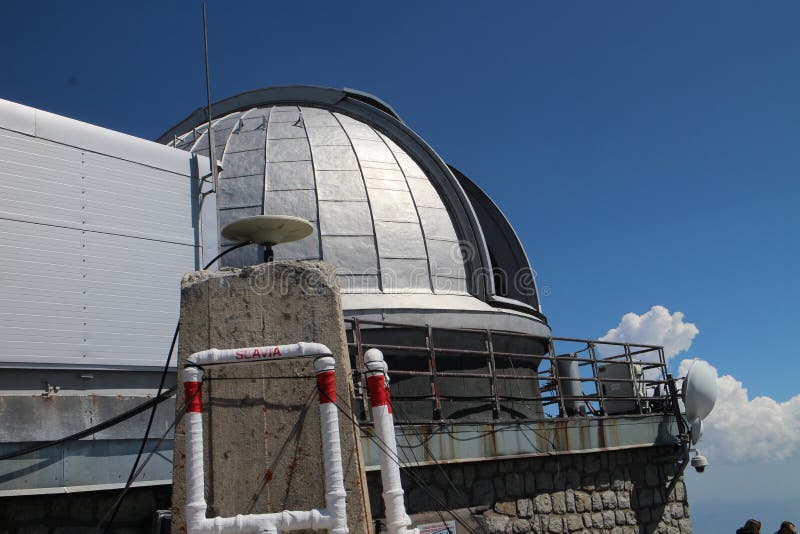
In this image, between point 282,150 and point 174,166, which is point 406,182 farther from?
point 174,166

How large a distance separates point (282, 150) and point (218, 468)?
8899 millimetres

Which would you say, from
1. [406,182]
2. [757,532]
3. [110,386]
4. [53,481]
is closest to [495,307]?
[406,182]

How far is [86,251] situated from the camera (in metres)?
6.90

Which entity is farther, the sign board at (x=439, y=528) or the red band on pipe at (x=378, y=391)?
the sign board at (x=439, y=528)

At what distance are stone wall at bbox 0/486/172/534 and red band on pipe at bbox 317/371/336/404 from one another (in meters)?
3.16

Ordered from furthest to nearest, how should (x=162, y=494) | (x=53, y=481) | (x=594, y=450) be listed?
(x=594, y=450) < (x=162, y=494) < (x=53, y=481)

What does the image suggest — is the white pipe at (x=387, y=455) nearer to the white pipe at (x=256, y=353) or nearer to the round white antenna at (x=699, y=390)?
the white pipe at (x=256, y=353)

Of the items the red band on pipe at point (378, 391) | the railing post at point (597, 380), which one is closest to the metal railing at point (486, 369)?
the railing post at point (597, 380)

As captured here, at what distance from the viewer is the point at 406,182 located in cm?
1223

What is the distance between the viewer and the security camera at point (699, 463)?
11422 millimetres

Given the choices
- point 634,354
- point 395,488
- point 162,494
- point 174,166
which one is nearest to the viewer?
point 395,488

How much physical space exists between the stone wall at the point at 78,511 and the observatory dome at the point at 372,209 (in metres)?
A: 4.46

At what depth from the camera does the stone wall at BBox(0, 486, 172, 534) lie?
5723mm

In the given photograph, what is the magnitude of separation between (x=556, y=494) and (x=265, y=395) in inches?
243
